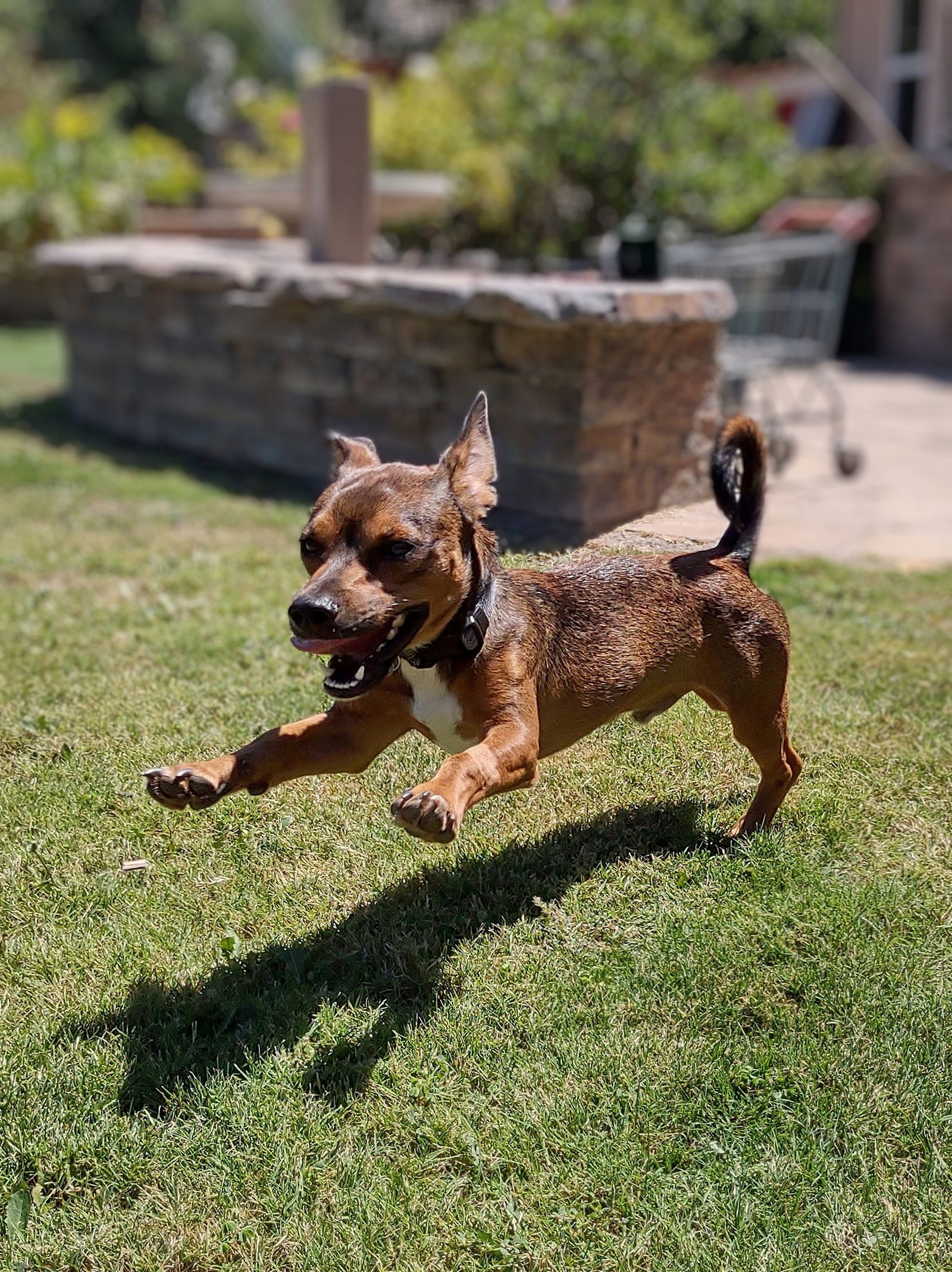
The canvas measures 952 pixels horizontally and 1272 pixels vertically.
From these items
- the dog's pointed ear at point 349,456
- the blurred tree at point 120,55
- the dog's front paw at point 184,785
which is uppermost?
the blurred tree at point 120,55

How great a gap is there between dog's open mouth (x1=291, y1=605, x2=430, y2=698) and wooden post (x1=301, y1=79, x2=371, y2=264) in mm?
6593

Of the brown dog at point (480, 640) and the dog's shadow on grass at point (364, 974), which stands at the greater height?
the brown dog at point (480, 640)

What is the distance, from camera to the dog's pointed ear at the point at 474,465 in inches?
98.8

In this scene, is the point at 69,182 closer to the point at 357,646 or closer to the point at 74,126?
the point at 74,126

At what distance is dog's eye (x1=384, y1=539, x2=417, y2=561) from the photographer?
233cm

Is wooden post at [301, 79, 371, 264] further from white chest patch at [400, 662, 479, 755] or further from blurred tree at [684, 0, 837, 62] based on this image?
blurred tree at [684, 0, 837, 62]

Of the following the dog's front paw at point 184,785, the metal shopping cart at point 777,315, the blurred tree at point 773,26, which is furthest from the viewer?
the blurred tree at point 773,26

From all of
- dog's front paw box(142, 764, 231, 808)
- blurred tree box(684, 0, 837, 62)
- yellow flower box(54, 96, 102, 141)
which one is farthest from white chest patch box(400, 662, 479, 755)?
blurred tree box(684, 0, 837, 62)

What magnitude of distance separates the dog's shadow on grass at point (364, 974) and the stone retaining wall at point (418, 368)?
2271 mm

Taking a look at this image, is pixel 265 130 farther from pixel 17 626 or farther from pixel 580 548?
pixel 580 548

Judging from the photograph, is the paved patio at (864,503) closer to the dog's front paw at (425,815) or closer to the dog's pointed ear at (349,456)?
the dog's pointed ear at (349,456)

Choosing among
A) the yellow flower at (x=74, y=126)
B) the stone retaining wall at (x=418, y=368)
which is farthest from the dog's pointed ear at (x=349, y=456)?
the yellow flower at (x=74, y=126)

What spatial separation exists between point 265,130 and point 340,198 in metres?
9.84

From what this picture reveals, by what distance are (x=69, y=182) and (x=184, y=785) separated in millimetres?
13096
